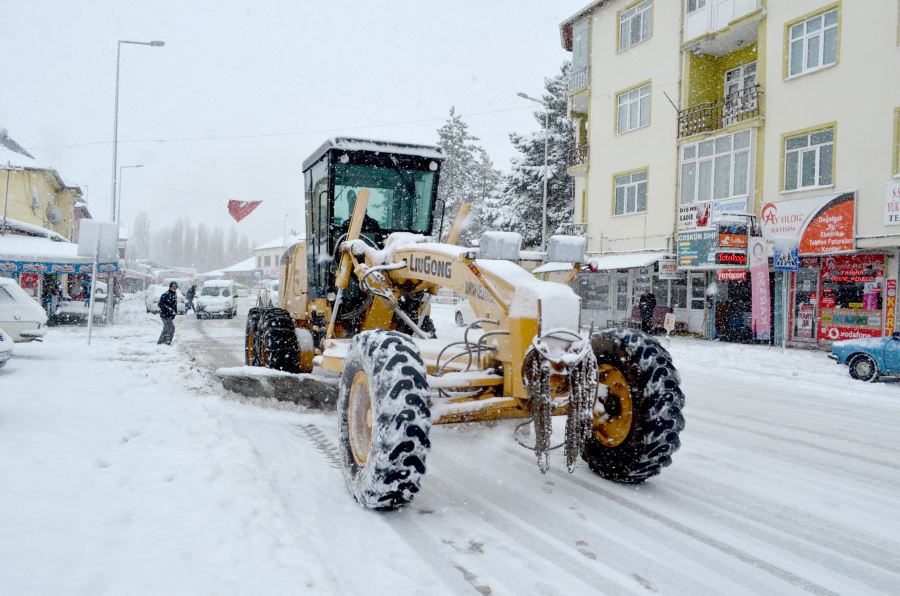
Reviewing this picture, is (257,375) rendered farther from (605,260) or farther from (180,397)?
(605,260)

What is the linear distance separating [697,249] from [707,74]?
6828mm

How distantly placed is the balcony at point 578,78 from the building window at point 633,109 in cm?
254

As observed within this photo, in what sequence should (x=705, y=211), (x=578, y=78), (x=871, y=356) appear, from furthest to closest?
(x=578, y=78) → (x=705, y=211) → (x=871, y=356)

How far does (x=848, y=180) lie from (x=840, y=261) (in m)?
2.41

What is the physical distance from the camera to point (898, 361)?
1190 cm

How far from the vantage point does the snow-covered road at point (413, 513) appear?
334cm

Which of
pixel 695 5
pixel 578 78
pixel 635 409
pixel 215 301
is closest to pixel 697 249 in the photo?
pixel 695 5

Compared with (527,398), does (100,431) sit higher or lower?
lower

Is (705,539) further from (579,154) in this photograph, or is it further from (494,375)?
(579,154)

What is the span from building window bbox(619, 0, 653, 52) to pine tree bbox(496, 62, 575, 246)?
8.02 metres

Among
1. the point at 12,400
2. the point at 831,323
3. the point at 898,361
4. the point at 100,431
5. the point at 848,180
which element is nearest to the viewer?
the point at 100,431

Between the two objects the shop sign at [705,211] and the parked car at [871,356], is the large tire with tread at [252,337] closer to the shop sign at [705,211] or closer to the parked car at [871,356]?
the parked car at [871,356]

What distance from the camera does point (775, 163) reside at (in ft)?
64.0

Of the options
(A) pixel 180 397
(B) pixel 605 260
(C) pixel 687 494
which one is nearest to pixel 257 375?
(A) pixel 180 397
